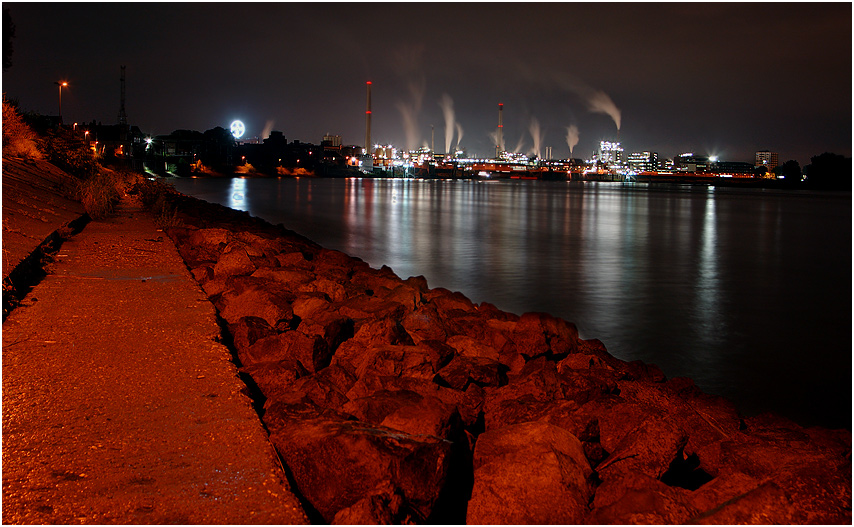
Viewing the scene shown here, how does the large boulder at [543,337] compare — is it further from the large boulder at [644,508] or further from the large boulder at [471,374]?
the large boulder at [644,508]

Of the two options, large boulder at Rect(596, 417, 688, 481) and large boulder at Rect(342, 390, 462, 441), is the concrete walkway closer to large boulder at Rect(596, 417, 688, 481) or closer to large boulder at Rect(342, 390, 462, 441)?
large boulder at Rect(342, 390, 462, 441)

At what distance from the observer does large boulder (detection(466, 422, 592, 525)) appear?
10.7ft

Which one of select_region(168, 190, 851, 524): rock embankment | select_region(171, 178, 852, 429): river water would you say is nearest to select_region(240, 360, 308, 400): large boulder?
select_region(168, 190, 851, 524): rock embankment

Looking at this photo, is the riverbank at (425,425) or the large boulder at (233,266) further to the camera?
the large boulder at (233,266)

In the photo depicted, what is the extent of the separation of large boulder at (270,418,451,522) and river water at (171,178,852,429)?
6.05 meters

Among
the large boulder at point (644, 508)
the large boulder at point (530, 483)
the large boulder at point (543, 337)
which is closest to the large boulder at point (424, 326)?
the large boulder at point (543, 337)

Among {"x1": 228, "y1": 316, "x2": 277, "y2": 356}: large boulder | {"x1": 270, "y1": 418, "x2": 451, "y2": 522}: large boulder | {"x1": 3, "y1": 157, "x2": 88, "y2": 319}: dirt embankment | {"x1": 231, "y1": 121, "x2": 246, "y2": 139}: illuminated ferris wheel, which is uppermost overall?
{"x1": 231, "y1": 121, "x2": 246, "y2": 139}: illuminated ferris wheel

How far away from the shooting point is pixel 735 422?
557 cm

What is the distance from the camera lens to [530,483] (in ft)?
11.1

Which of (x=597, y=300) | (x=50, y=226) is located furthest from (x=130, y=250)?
(x=597, y=300)

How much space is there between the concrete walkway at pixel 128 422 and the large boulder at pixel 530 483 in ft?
3.43

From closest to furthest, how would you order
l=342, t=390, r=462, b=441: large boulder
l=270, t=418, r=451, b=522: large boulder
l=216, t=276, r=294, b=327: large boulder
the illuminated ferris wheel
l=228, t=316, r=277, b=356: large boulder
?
1. l=270, t=418, r=451, b=522: large boulder
2. l=342, t=390, r=462, b=441: large boulder
3. l=228, t=316, r=277, b=356: large boulder
4. l=216, t=276, r=294, b=327: large boulder
5. the illuminated ferris wheel

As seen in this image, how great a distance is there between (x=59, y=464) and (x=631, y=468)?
10.1 feet

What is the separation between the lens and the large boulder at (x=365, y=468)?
3143 millimetres
